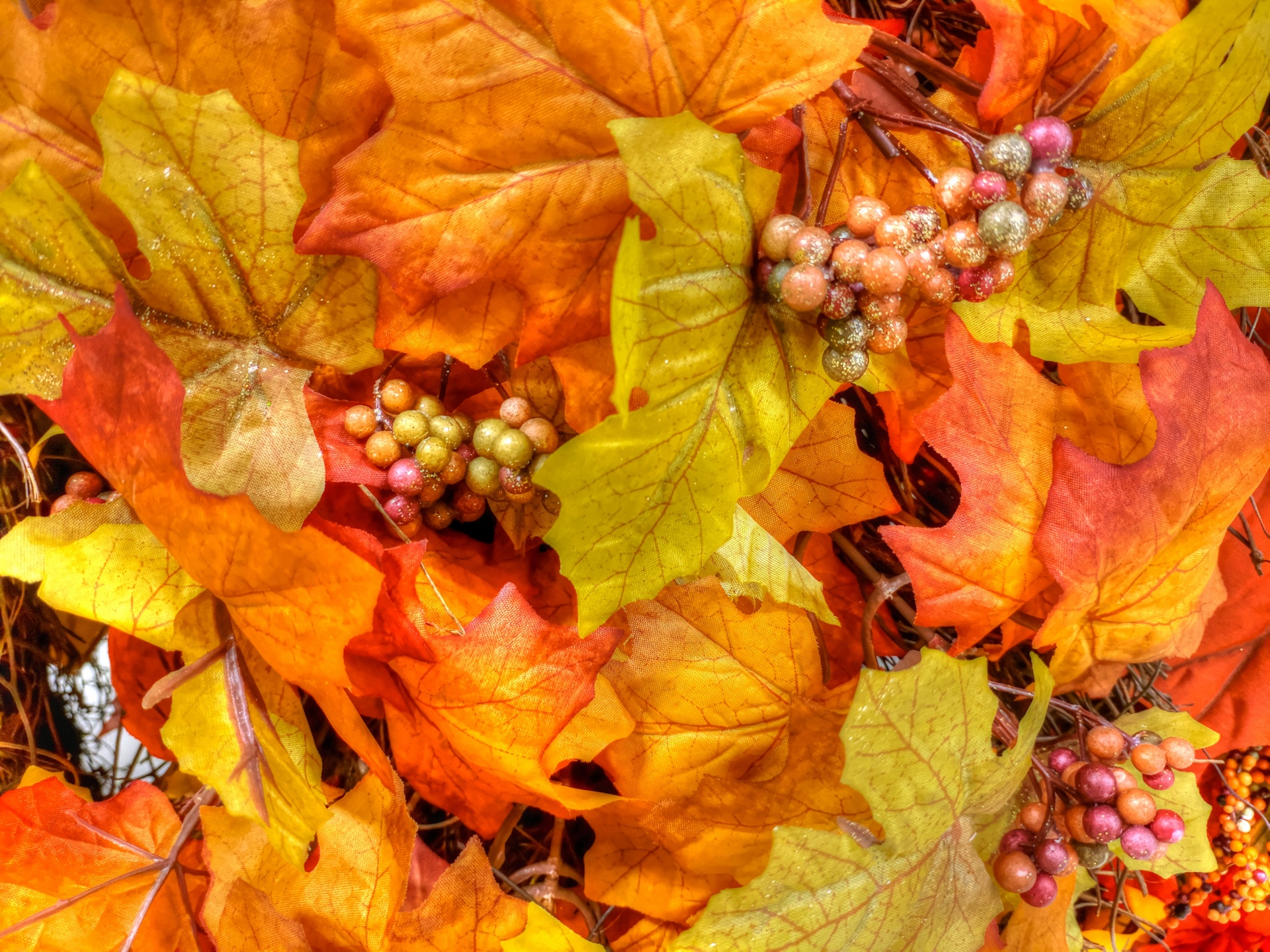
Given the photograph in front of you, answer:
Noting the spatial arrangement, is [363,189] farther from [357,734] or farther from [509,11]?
[357,734]

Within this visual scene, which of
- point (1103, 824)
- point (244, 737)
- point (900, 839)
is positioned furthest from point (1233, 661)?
point (244, 737)

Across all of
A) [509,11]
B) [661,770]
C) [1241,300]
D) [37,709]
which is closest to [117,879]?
[37,709]

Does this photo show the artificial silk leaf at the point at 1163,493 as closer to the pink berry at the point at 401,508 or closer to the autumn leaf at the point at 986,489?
the autumn leaf at the point at 986,489

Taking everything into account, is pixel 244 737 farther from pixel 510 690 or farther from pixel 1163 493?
pixel 1163 493

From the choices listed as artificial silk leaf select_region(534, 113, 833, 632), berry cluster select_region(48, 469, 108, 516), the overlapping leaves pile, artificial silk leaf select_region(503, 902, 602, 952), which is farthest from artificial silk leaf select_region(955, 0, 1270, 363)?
berry cluster select_region(48, 469, 108, 516)

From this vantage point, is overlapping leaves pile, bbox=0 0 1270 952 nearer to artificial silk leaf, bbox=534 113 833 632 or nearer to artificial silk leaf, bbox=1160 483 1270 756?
artificial silk leaf, bbox=534 113 833 632
